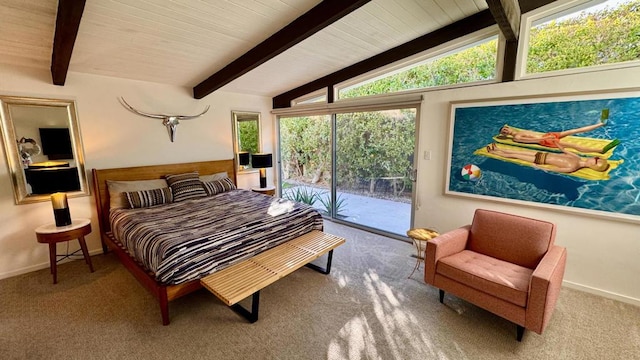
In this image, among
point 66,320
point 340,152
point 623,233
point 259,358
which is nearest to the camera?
point 259,358

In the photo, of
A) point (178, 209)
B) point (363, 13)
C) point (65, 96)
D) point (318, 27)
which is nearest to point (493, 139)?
point (363, 13)

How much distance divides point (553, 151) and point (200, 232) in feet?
11.7

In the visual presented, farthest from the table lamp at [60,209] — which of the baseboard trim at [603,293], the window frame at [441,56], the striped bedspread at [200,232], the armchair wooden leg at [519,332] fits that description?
the baseboard trim at [603,293]

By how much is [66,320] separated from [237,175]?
3053 mm

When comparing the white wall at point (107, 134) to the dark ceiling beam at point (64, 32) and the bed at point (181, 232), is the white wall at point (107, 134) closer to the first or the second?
the bed at point (181, 232)

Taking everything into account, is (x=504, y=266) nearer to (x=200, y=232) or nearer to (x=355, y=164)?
(x=355, y=164)

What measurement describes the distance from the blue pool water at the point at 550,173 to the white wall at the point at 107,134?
3.78 m

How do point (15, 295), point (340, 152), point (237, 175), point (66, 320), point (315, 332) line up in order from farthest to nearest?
point (237, 175) → point (340, 152) → point (15, 295) → point (66, 320) → point (315, 332)

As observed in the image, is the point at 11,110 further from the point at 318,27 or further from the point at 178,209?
the point at 318,27

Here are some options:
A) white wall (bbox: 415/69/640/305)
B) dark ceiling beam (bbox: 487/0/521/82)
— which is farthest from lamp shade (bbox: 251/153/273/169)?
dark ceiling beam (bbox: 487/0/521/82)

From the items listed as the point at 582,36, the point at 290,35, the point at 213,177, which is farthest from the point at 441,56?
the point at 213,177

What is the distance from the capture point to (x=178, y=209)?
329 cm

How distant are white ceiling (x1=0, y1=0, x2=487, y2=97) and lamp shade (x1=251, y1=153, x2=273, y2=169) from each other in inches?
59.8

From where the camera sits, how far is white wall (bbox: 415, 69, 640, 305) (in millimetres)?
2416
